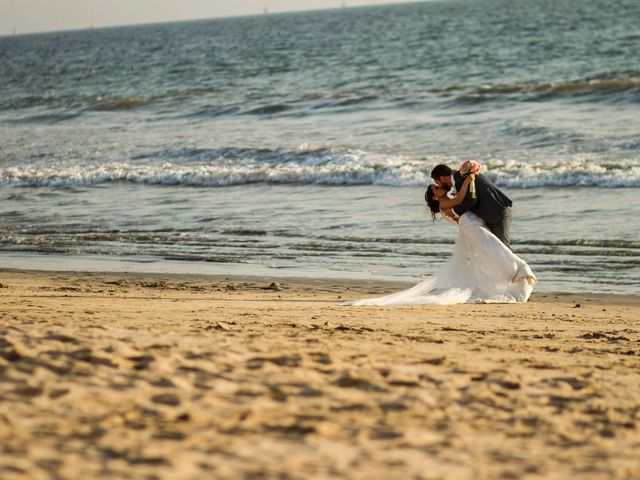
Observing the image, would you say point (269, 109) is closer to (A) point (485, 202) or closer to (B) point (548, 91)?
(B) point (548, 91)

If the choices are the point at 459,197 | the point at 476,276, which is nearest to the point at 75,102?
the point at 459,197

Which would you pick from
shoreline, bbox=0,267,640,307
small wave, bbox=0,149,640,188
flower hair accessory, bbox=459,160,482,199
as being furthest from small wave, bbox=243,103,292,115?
flower hair accessory, bbox=459,160,482,199

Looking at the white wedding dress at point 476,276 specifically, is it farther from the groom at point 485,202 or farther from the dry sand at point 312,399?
the dry sand at point 312,399

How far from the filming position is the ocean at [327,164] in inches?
476

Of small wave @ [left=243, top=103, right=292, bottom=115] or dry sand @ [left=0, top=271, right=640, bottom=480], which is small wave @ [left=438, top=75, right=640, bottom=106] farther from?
dry sand @ [left=0, top=271, right=640, bottom=480]

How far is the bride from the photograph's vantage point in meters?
9.59

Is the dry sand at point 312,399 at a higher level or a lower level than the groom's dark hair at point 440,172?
lower

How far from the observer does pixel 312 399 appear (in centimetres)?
503

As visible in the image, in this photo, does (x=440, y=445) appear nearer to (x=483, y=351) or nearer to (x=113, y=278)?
(x=483, y=351)

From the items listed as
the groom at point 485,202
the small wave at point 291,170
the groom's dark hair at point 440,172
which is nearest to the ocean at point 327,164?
the small wave at point 291,170

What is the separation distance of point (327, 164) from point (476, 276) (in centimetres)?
1032

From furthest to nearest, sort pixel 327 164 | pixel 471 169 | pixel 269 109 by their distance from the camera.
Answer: pixel 269 109 → pixel 327 164 → pixel 471 169

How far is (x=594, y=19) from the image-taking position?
64.3 meters

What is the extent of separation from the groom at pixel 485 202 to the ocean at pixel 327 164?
81 cm
